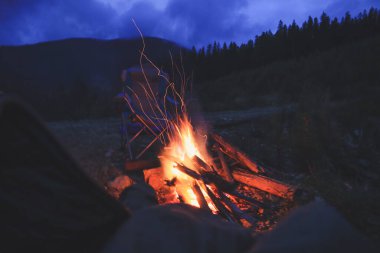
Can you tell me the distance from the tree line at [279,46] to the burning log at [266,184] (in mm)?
22326

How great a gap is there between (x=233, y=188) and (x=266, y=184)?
41cm

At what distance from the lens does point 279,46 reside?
27344 mm

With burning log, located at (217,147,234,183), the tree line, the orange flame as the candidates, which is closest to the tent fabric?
the orange flame

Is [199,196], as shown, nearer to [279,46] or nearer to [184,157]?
[184,157]

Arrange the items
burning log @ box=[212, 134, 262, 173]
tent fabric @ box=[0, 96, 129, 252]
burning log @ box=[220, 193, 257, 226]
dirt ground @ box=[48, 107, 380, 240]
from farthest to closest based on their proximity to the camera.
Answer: burning log @ box=[212, 134, 262, 173] < burning log @ box=[220, 193, 257, 226] < dirt ground @ box=[48, 107, 380, 240] < tent fabric @ box=[0, 96, 129, 252]

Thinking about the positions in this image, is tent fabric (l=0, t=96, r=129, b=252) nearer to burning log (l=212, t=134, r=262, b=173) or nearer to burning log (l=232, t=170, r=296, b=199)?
burning log (l=232, t=170, r=296, b=199)

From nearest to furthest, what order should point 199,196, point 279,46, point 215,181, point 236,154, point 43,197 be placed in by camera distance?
point 43,197, point 199,196, point 215,181, point 236,154, point 279,46

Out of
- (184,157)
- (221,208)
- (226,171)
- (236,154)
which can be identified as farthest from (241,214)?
(236,154)

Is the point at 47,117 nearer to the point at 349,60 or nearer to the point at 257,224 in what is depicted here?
the point at 257,224

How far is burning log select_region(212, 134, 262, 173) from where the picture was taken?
12.3 feet

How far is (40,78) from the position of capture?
A: 23219mm

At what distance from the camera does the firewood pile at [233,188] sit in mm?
2854

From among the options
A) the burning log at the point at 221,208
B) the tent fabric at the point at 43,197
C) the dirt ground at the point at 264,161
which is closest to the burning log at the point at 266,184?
the dirt ground at the point at 264,161

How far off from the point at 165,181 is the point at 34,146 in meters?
2.85
